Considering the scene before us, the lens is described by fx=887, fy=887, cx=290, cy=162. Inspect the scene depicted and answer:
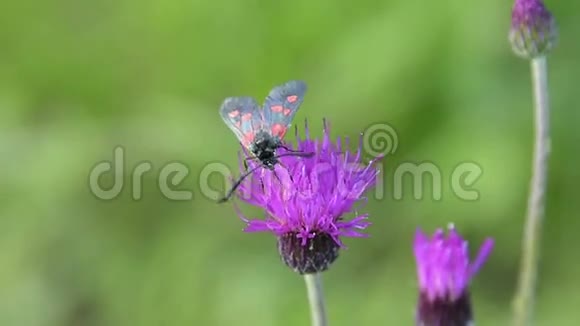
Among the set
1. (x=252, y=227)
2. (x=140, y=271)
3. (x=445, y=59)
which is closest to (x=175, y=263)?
(x=140, y=271)

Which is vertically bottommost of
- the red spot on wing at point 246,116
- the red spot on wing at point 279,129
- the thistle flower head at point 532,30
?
the red spot on wing at point 279,129

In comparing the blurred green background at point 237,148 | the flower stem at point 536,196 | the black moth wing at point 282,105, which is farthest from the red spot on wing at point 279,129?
the blurred green background at point 237,148

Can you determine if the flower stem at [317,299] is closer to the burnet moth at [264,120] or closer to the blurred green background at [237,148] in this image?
the burnet moth at [264,120]

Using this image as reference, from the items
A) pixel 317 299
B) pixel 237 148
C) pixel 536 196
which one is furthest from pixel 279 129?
pixel 237 148

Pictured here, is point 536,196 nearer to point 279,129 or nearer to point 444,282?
point 444,282

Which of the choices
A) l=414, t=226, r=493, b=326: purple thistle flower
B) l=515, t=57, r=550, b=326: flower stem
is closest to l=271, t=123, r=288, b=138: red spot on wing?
l=414, t=226, r=493, b=326: purple thistle flower
